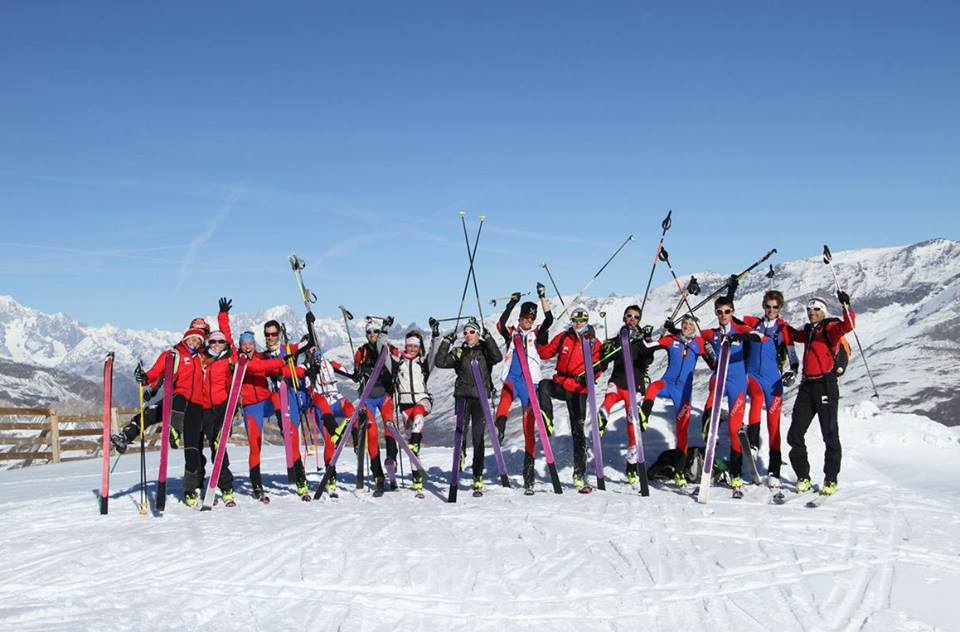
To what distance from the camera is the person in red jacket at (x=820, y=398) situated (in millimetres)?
9094

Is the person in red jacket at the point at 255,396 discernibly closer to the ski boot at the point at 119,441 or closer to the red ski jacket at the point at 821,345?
the ski boot at the point at 119,441

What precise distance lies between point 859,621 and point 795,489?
179 inches

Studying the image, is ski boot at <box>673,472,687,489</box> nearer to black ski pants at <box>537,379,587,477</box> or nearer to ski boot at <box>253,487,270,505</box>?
black ski pants at <box>537,379,587,477</box>

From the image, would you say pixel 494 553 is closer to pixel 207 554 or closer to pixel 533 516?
pixel 533 516

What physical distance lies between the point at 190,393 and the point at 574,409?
4.65 metres

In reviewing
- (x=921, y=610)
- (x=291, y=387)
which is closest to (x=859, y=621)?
(x=921, y=610)

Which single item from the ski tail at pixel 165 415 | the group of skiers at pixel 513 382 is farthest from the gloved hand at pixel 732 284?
the ski tail at pixel 165 415

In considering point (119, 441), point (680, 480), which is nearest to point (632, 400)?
point (680, 480)

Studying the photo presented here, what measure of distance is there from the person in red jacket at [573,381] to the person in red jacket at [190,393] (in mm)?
4149

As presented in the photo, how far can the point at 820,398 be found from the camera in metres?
9.15

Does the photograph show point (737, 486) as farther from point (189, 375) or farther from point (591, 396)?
point (189, 375)

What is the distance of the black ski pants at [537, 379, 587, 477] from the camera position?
402 inches

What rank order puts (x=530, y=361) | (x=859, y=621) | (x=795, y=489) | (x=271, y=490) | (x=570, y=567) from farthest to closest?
(x=271, y=490)
(x=530, y=361)
(x=795, y=489)
(x=570, y=567)
(x=859, y=621)

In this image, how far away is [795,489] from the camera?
9.58 metres
